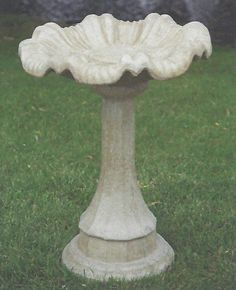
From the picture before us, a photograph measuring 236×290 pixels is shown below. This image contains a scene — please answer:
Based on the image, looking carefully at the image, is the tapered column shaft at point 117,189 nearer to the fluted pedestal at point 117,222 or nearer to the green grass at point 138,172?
the fluted pedestal at point 117,222

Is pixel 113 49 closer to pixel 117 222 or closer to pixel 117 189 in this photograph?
pixel 117 189

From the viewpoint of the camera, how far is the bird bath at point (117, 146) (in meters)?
3.51

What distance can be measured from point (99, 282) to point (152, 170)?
1624mm

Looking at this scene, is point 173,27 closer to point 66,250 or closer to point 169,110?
point 66,250

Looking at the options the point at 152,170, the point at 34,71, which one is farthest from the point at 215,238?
the point at 34,71

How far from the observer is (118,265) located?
148 inches

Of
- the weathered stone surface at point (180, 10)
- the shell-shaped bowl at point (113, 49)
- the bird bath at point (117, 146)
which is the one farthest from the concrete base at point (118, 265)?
the weathered stone surface at point (180, 10)

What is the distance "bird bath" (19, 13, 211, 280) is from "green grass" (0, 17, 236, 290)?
0.10 m

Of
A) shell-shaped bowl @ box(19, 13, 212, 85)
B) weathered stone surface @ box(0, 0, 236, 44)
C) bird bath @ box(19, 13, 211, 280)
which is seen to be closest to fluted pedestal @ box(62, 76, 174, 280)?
bird bath @ box(19, 13, 211, 280)

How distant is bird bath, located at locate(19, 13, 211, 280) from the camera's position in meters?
3.51

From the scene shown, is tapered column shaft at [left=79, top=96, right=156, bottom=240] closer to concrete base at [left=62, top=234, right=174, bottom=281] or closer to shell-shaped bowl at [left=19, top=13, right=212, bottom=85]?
concrete base at [left=62, top=234, right=174, bottom=281]

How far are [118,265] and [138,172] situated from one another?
4.86ft

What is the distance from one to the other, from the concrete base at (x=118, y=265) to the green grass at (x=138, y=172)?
0.05 m

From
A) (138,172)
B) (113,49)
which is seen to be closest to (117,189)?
(113,49)
